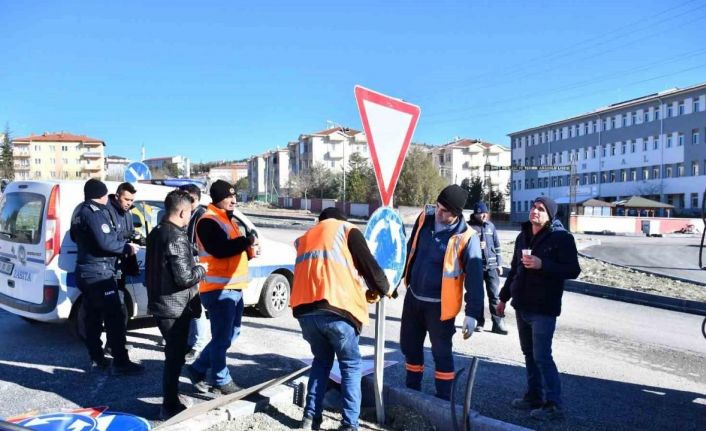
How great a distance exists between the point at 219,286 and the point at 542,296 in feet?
8.91

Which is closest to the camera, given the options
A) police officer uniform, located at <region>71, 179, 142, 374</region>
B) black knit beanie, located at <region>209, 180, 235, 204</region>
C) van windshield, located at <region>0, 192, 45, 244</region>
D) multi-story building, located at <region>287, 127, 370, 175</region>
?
black knit beanie, located at <region>209, 180, 235, 204</region>

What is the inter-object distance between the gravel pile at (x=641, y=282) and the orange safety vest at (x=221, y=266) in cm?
1046

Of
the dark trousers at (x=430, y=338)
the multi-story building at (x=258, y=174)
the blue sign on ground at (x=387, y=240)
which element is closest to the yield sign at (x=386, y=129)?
the blue sign on ground at (x=387, y=240)

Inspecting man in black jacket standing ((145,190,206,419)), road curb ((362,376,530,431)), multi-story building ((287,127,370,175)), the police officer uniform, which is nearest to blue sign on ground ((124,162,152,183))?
the police officer uniform

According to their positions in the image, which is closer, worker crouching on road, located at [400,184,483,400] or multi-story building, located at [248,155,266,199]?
worker crouching on road, located at [400,184,483,400]

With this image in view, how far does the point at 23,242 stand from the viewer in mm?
6336

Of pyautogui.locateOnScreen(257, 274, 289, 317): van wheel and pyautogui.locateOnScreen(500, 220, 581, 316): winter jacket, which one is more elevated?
pyautogui.locateOnScreen(500, 220, 581, 316): winter jacket

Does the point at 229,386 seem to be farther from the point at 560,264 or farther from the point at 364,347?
the point at 560,264

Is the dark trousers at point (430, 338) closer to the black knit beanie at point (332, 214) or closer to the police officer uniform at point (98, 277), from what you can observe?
the black knit beanie at point (332, 214)

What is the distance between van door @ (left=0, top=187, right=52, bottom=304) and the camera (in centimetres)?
614

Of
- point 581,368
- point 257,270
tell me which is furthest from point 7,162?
point 581,368

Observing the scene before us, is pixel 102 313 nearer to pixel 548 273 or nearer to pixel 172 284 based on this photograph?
pixel 172 284

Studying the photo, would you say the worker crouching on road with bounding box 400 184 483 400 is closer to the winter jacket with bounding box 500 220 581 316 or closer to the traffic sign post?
the traffic sign post

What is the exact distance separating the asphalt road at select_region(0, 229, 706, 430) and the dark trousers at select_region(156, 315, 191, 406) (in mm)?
269
